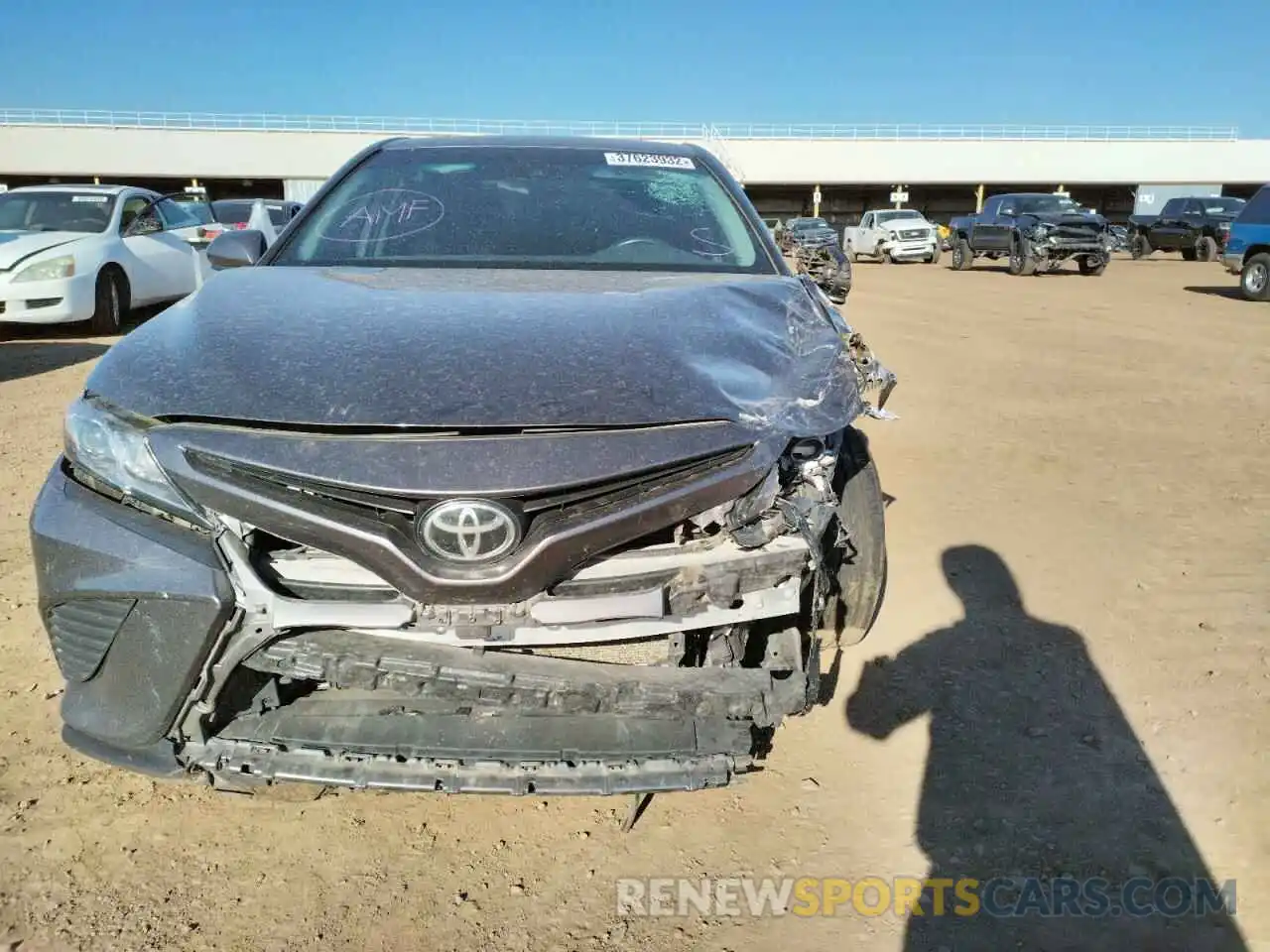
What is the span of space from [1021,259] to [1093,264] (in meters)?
1.47

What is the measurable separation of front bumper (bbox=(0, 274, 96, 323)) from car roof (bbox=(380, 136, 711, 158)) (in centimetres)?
702

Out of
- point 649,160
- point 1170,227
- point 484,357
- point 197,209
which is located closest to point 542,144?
point 649,160

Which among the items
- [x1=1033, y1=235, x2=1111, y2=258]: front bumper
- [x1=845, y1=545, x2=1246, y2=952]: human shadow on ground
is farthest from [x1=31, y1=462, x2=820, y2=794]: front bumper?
[x1=1033, y1=235, x2=1111, y2=258]: front bumper

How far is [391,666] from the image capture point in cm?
195

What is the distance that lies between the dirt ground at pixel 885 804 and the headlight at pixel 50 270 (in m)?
5.47

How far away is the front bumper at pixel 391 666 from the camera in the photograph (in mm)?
1935

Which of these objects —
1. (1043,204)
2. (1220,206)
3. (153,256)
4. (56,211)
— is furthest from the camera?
(1220,206)

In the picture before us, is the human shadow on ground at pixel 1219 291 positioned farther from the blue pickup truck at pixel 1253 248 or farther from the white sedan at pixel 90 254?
the white sedan at pixel 90 254

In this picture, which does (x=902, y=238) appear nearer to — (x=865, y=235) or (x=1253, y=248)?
(x=865, y=235)

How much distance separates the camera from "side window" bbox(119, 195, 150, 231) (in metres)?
10.4

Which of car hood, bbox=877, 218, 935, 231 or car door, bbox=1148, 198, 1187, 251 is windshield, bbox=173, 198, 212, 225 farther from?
car door, bbox=1148, 198, 1187, 251

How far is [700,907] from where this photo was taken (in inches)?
87.6

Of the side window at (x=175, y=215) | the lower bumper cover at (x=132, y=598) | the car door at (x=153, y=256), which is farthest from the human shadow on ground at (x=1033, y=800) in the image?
the side window at (x=175, y=215)

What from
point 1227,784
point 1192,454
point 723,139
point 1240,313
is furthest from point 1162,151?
point 1227,784
